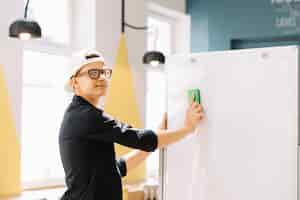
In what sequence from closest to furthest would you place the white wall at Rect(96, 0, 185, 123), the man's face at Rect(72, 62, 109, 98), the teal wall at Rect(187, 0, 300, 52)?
the man's face at Rect(72, 62, 109, 98) < the white wall at Rect(96, 0, 185, 123) < the teal wall at Rect(187, 0, 300, 52)

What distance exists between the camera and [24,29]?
281cm

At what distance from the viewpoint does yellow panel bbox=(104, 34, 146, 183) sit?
13.9 feet

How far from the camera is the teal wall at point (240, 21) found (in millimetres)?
4855

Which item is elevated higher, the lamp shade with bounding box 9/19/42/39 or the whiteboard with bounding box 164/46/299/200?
the lamp shade with bounding box 9/19/42/39

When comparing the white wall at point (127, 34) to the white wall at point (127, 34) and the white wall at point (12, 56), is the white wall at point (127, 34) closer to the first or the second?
the white wall at point (127, 34)

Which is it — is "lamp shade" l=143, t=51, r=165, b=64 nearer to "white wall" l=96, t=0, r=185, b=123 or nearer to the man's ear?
"white wall" l=96, t=0, r=185, b=123

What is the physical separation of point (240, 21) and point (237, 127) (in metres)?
2.99

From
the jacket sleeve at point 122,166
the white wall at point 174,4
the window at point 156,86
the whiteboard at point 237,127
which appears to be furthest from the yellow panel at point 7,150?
the white wall at point 174,4

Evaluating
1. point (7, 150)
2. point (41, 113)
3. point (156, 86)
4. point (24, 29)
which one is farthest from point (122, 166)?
point (156, 86)

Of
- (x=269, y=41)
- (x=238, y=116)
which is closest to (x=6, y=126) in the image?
(x=238, y=116)

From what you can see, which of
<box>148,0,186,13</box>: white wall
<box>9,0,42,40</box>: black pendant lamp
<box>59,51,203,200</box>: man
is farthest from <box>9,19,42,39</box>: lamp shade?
<box>148,0,186,13</box>: white wall

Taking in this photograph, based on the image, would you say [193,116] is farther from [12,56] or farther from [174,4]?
[174,4]

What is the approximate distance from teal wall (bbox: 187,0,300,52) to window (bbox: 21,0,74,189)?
167 centimetres

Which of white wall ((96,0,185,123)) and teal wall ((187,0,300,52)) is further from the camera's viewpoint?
teal wall ((187,0,300,52))
